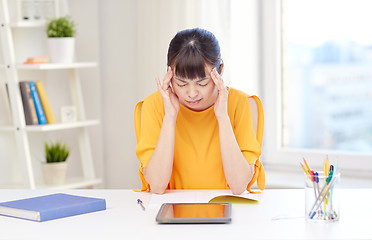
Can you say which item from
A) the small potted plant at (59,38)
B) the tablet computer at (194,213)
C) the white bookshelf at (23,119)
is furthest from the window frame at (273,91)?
the tablet computer at (194,213)

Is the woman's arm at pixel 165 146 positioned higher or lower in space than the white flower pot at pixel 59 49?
lower

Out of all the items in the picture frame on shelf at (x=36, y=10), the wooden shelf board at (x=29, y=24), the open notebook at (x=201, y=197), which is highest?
the picture frame on shelf at (x=36, y=10)

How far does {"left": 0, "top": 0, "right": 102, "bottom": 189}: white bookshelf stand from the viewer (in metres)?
3.31

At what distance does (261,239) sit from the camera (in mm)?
1440

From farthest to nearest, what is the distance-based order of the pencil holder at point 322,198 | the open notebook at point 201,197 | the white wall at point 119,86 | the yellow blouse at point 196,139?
the white wall at point 119,86 < the yellow blouse at point 196,139 < the open notebook at point 201,197 < the pencil holder at point 322,198

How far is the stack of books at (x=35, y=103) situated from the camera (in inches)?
132

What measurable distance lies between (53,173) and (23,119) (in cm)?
36

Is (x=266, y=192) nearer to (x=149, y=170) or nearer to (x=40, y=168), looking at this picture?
(x=149, y=170)

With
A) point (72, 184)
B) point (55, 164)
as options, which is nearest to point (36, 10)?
point (55, 164)

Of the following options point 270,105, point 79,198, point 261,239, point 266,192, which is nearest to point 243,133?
point 266,192

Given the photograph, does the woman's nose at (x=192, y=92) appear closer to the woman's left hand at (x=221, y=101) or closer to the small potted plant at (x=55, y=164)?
the woman's left hand at (x=221, y=101)

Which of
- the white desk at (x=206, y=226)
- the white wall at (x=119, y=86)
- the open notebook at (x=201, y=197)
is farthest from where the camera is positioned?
the white wall at (x=119, y=86)

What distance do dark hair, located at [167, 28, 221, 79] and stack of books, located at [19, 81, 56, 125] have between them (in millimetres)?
1455

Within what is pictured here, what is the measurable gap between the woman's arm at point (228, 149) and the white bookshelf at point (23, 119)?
1.51m
